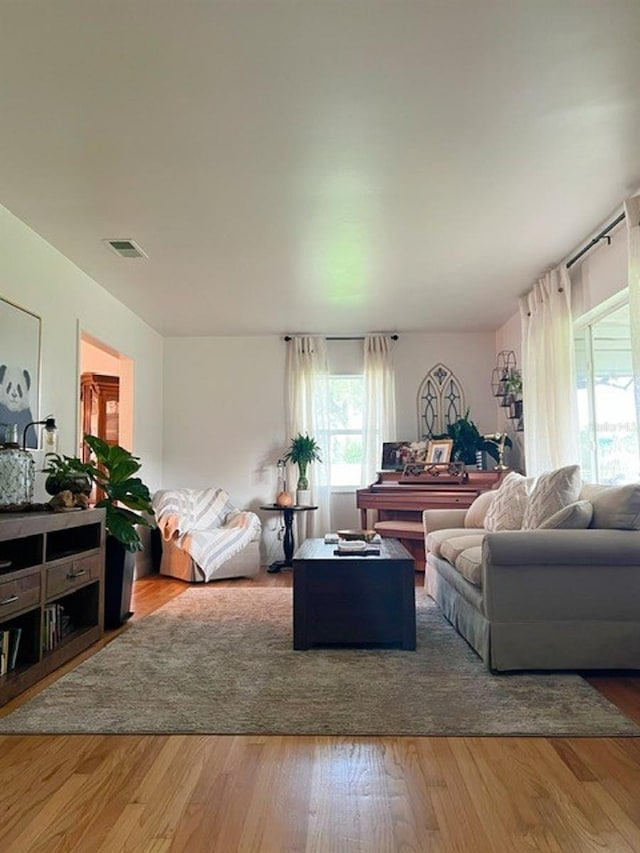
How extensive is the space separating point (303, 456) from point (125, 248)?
2.91m

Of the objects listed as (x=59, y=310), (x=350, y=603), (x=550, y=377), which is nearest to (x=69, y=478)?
(x=59, y=310)

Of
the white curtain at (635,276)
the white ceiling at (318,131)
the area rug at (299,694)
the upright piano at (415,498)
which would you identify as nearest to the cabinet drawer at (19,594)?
the area rug at (299,694)

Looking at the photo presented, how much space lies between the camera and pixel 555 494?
313 centimetres

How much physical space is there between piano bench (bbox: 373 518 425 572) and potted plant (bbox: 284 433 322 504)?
863 millimetres

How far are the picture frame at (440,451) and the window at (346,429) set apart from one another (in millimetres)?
800

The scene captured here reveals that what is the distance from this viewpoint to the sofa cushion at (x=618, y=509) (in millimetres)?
2762

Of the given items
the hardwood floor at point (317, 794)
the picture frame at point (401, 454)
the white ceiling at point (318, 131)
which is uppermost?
the white ceiling at point (318, 131)

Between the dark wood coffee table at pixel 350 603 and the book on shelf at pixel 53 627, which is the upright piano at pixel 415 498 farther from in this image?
the book on shelf at pixel 53 627

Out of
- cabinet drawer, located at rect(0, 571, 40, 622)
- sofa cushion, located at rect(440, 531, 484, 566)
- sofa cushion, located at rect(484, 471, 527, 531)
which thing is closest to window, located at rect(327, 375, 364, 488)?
sofa cushion, located at rect(484, 471, 527, 531)

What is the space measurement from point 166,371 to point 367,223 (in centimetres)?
360

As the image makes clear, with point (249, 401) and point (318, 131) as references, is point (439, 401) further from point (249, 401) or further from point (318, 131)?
point (318, 131)

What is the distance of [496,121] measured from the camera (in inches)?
99.4

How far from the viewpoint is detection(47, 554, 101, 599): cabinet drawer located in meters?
2.88

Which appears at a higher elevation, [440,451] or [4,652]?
[440,451]
